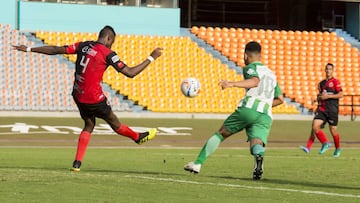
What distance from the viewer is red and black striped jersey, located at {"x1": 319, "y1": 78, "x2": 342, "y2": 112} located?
21047 millimetres

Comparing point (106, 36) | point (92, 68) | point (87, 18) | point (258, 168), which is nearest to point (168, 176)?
point (258, 168)

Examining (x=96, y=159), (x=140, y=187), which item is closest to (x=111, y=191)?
(x=140, y=187)

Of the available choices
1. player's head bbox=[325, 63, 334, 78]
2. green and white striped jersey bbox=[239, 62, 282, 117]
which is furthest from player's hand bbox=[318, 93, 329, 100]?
green and white striped jersey bbox=[239, 62, 282, 117]

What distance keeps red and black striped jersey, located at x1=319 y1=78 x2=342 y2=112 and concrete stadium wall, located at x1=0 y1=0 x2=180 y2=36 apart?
24.3 metres

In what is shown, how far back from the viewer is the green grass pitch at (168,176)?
10266 mm

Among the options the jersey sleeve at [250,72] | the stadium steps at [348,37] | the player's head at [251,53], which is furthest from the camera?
the stadium steps at [348,37]

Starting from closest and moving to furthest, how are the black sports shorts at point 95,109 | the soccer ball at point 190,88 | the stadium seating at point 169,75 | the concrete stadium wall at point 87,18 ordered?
the black sports shorts at point 95,109 < the soccer ball at point 190,88 < the stadium seating at point 169,75 < the concrete stadium wall at point 87,18

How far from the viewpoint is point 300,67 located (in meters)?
46.8

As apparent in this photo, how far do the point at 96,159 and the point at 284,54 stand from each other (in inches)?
1186

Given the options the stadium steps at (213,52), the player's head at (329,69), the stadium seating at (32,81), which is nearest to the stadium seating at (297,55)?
the stadium steps at (213,52)

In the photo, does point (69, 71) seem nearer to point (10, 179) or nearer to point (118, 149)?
point (118, 149)

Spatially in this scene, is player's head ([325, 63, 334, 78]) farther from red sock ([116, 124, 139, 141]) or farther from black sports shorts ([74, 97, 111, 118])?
black sports shorts ([74, 97, 111, 118])

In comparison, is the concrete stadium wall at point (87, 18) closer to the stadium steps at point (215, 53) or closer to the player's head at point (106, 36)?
the stadium steps at point (215, 53)

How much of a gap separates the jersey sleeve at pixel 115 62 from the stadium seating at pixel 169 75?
2642 centimetres
